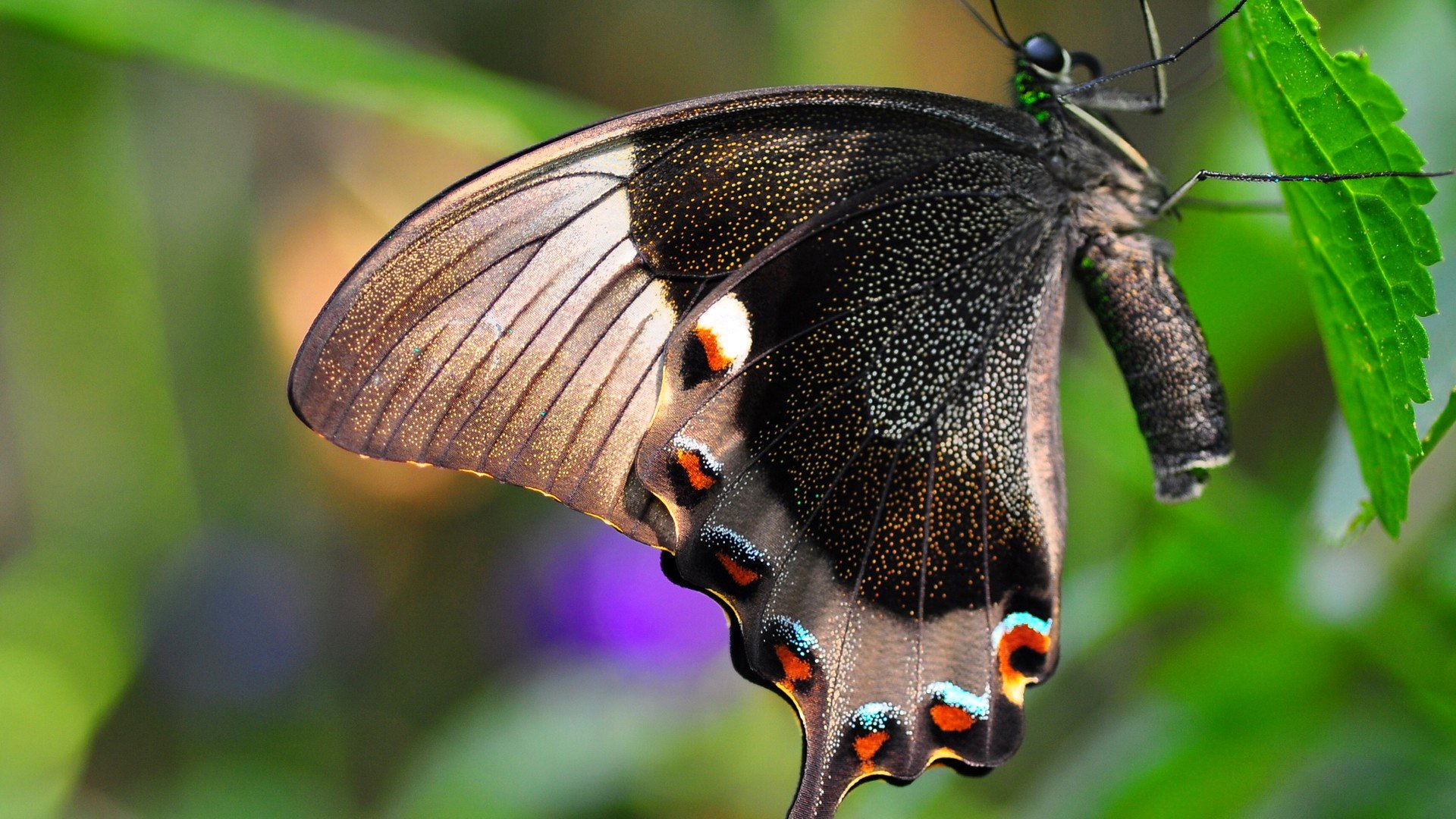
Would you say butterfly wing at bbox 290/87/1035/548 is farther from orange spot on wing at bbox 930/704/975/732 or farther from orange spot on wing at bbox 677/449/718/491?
orange spot on wing at bbox 930/704/975/732

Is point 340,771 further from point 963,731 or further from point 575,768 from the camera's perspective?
point 963,731

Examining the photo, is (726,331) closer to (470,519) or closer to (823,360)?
(823,360)

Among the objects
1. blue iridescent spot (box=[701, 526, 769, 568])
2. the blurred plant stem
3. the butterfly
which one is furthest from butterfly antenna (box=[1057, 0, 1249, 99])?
the blurred plant stem

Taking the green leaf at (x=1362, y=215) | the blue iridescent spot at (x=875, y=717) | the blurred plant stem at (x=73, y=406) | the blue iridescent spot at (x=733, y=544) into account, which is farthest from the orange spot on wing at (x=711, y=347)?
the blurred plant stem at (x=73, y=406)

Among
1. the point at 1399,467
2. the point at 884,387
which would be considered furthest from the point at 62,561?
the point at 1399,467

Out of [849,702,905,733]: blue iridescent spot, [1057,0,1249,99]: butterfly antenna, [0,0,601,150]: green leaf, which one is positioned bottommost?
[849,702,905,733]: blue iridescent spot

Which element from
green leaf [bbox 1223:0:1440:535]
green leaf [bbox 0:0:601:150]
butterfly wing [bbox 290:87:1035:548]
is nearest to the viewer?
green leaf [bbox 1223:0:1440:535]

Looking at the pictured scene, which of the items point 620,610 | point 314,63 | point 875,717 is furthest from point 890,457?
point 620,610

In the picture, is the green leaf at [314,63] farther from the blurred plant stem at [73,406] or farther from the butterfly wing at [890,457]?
the blurred plant stem at [73,406]
